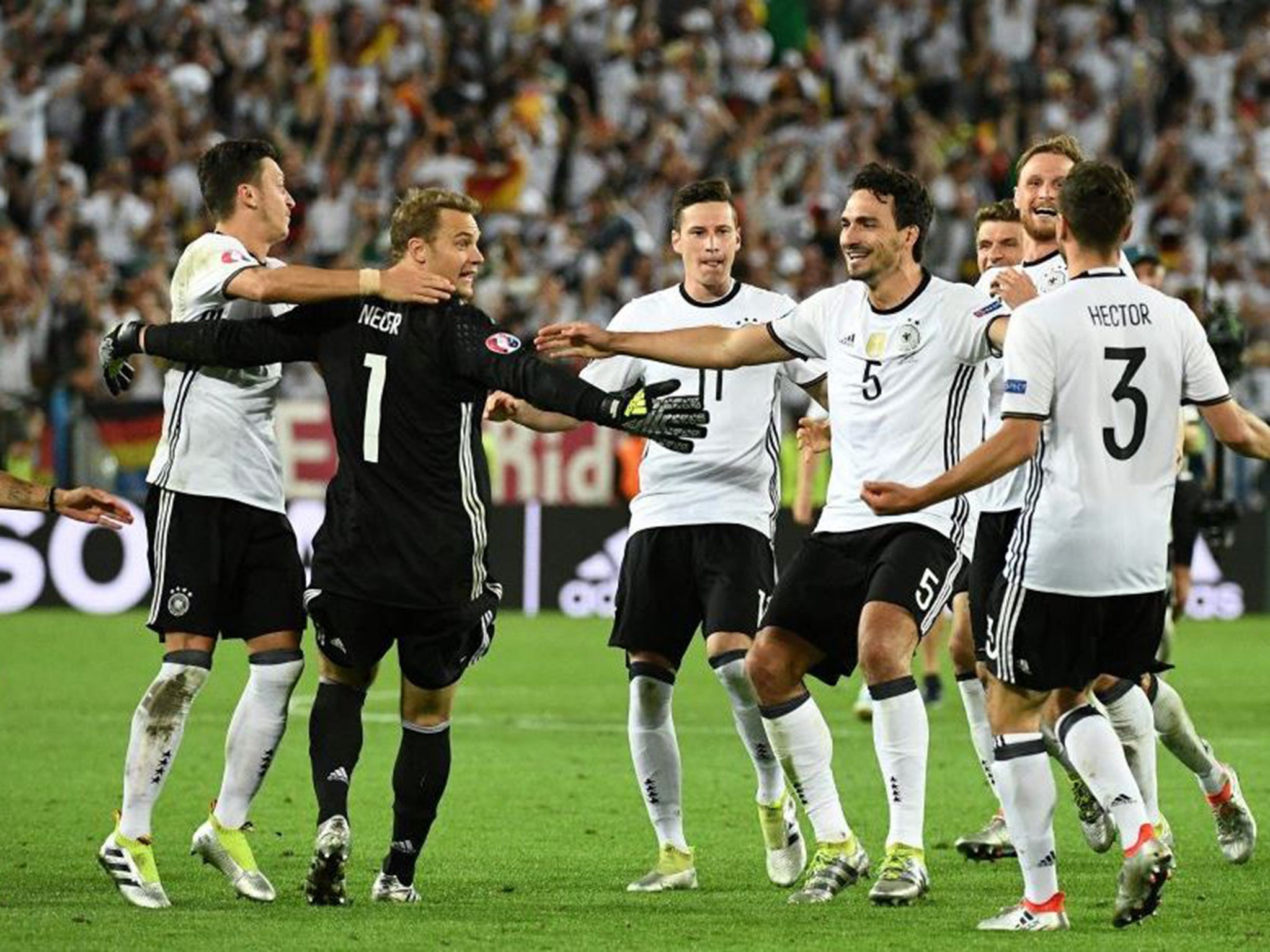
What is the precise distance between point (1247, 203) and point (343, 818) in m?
19.6

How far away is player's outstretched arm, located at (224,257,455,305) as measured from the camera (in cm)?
761

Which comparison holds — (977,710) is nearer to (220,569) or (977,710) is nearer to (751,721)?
(751,721)

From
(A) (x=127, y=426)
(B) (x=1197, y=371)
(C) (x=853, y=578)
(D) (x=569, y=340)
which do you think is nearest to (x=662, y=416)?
(D) (x=569, y=340)

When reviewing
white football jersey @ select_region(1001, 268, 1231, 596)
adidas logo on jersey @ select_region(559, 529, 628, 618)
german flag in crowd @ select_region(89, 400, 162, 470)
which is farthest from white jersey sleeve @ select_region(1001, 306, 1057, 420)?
german flag in crowd @ select_region(89, 400, 162, 470)

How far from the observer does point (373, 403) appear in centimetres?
771

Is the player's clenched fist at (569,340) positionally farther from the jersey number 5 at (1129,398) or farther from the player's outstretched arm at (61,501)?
the jersey number 5 at (1129,398)

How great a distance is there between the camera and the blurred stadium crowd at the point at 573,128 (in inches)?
885

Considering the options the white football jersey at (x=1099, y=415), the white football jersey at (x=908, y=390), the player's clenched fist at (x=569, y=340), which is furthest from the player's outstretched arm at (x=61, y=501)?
the white football jersey at (x=1099, y=415)

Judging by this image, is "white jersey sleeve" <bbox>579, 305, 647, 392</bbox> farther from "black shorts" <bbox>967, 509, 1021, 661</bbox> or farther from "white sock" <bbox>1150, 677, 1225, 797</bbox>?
"white sock" <bbox>1150, 677, 1225, 797</bbox>

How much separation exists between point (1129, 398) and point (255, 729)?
9.90 ft

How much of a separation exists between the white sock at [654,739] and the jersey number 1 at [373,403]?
4.76 feet

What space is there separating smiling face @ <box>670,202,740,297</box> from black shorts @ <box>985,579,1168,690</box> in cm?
211

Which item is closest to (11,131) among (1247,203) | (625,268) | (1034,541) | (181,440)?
(625,268)

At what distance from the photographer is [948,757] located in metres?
12.3
